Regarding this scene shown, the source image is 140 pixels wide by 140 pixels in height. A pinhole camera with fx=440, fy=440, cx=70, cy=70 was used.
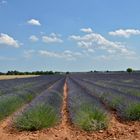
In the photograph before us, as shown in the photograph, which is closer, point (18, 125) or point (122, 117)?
point (18, 125)

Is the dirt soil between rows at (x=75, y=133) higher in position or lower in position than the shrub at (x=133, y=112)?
lower

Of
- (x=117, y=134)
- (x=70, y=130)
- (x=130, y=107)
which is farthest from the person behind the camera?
(x=130, y=107)

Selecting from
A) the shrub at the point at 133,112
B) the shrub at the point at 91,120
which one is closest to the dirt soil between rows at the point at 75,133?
the shrub at the point at 91,120

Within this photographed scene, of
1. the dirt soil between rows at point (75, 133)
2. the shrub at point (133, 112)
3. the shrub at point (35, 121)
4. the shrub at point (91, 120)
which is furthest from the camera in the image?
the shrub at point (133, 112)

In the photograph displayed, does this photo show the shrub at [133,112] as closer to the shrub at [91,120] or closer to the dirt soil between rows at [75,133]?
the dirt soil between rows at [75,133]

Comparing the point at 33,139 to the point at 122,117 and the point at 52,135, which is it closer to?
the point at 52,135

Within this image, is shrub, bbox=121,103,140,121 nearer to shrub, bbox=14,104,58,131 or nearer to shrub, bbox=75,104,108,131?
shrub, bbox=75,104,108,131

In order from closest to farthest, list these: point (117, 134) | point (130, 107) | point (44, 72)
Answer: point (117, 134) → point (130, 107) → point (44, 72)

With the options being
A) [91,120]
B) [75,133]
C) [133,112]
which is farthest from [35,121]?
[133,112]

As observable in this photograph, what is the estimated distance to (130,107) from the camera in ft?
37.9

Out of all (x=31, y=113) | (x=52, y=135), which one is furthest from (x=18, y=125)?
(x=52, y=135)

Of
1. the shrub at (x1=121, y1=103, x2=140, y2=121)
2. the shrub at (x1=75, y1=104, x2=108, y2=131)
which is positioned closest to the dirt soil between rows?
the shrub at (x1=75, y1=104, x2=108, y2=131)

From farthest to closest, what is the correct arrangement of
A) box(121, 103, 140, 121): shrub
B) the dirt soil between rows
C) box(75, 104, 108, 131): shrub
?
box(121, 103, 140, 121): shrub → box(75, 104, 108, 131): shrub → the dirt soil between rows

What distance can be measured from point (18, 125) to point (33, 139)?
4.77ft
